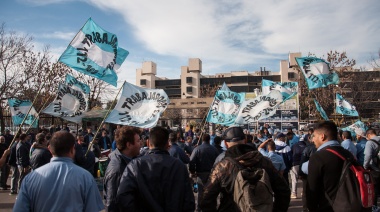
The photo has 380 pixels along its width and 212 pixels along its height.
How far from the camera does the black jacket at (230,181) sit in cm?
331

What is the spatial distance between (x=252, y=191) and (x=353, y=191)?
125cm

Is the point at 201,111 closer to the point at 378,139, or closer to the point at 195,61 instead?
the point at 195,61

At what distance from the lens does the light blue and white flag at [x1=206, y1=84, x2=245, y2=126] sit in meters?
13.7

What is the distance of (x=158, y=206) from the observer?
11.3 ft

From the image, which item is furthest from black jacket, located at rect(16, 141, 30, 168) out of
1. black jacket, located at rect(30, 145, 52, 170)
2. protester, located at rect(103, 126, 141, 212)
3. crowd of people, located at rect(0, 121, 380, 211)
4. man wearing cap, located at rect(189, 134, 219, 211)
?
crowd of people, located at rect(0, 121, 380, 211)

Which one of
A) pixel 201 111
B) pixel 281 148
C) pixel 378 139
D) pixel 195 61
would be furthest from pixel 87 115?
pixel 195 61

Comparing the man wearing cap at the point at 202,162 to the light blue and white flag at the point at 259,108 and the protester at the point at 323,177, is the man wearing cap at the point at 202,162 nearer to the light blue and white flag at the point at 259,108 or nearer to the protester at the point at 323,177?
the protester at the point at 323,177

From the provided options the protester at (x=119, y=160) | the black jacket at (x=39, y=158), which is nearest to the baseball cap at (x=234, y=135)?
the protester at (x=119, y=160)

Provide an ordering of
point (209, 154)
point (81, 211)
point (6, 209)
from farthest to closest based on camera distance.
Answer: point (6, 209), point (209, 154), point (81, 211)

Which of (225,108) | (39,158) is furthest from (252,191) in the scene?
(225,108)

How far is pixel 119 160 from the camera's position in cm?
442

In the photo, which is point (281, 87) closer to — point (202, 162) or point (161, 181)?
point (202, 162)

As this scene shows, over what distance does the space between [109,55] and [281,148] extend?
5.59m

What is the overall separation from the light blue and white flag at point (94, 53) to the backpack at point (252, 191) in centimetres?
658
